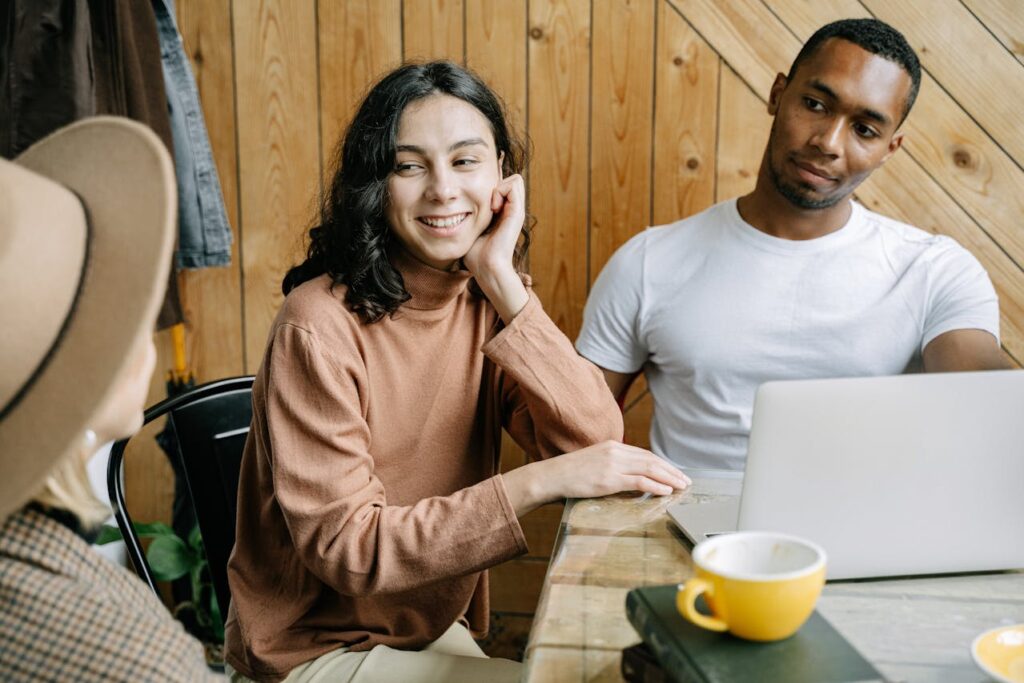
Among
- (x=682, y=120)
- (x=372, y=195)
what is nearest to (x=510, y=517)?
(x=372, y=195)

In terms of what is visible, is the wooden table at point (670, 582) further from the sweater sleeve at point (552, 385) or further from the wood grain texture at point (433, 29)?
the wood grain texture at point (433, 29)

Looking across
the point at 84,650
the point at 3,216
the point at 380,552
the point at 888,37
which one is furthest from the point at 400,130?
the point at 888,37

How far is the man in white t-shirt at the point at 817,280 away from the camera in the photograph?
1.70 meters

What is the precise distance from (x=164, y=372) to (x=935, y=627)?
1955 mm

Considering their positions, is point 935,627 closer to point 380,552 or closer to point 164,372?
point 380,552

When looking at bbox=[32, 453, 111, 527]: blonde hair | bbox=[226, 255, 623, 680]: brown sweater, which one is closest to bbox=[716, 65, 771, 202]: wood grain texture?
bbox=[226, 255, 623, 680]: brown sweater

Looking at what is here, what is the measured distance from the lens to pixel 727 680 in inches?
25.2

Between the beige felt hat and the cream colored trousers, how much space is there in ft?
2.07

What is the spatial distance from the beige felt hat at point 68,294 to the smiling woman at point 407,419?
1.58 ft

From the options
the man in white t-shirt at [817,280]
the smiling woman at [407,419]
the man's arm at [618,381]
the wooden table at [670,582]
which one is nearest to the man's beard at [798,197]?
the man in white t-shirt at [817,280]

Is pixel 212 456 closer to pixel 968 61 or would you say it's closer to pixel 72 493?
pixel 72 493

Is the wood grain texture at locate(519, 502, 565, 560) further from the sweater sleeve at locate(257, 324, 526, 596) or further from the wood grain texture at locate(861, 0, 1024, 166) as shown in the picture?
the wood grain texture at locate(861, 0, 1024, 166)

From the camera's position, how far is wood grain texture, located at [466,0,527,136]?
209 cm

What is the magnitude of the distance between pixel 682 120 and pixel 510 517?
4.19 feet
